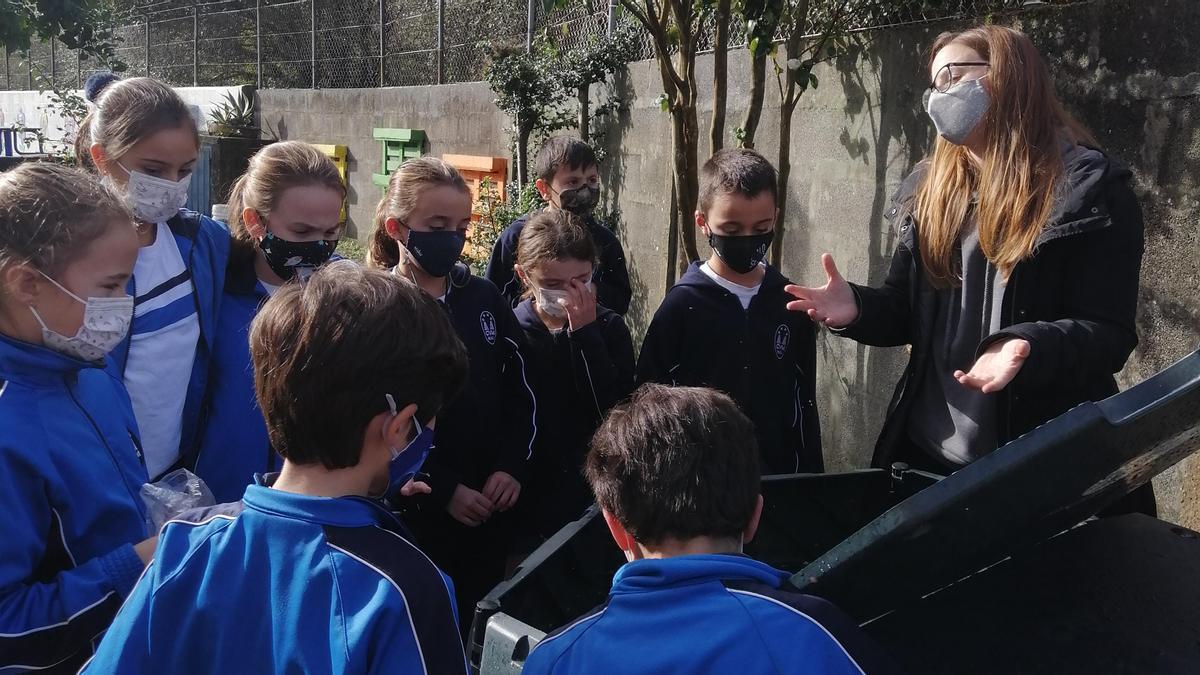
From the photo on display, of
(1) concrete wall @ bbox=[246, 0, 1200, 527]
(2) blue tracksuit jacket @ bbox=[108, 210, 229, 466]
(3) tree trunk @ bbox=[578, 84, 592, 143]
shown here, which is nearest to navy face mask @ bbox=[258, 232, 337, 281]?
(2) blue tracksuit jacket @ bbox=[108, 210, 229, 466]

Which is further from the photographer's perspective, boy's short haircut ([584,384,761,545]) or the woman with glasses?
the woman with glasses

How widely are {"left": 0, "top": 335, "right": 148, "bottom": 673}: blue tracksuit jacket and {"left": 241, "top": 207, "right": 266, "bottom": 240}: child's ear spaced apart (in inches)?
35.4

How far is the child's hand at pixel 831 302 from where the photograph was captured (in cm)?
254

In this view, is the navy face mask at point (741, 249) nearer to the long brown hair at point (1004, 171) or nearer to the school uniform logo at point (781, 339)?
the school uniform logo at point (781, 339)

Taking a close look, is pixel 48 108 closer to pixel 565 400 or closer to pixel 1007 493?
pixel 565 400

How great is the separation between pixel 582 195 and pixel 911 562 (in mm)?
3363

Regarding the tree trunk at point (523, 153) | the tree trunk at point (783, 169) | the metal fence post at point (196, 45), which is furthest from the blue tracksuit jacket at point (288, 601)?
the metal fence post at point (196, 45)

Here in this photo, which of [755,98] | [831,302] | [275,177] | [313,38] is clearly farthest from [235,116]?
[831,302]

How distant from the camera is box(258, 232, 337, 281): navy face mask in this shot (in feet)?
8.61

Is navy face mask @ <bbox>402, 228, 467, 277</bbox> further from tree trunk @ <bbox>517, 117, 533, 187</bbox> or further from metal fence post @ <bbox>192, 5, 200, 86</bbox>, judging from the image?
metal fence post @ <bbox>192, 5, 200, 86</bbox>

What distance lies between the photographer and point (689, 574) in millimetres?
1339

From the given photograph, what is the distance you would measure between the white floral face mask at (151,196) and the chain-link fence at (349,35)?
2991 millimetres

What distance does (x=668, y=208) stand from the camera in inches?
256

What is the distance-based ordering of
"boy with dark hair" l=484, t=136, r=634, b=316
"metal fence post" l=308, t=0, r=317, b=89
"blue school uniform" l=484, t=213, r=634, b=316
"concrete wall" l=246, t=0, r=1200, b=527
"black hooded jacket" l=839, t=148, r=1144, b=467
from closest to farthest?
"black hooded jacket" l=839, t=148, r=1144, b=467 → "concrete wall" l=246, t=0, r=1200, b=527 → "blue school uniform" l=484, t=213, r=634, b=316 → "boy with dark hair" l=484, t=136, r=634, b=316 → "metal fence post" l=308, t=0, r=317, b=89
